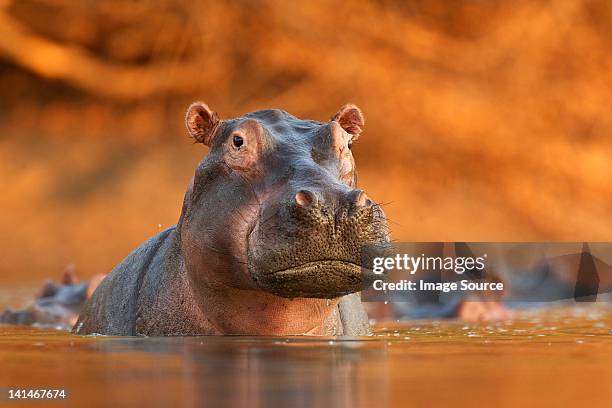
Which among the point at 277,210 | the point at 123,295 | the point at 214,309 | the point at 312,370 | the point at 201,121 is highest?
the point at 201,121

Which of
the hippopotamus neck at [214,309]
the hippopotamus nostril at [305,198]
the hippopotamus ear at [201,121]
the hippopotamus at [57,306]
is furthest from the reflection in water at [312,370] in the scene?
the hippopotamus at [57,306]

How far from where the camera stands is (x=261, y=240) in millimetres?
5078

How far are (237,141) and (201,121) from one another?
47cm

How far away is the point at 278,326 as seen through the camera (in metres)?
5.53

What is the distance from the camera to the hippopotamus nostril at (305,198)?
4.88m

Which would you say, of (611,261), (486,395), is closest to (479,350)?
(486,395)

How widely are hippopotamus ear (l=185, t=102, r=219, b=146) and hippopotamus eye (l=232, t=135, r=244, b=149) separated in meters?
0.37

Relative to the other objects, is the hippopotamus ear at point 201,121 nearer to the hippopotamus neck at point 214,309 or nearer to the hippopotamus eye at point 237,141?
the hippopotamus eye at point 237,141

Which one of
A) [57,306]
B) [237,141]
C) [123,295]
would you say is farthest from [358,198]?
[57,306]

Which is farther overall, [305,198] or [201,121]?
[201,121]

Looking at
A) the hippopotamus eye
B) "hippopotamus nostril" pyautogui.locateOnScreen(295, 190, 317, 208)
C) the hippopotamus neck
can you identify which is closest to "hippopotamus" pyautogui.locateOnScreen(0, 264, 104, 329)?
the hippopotamus neck

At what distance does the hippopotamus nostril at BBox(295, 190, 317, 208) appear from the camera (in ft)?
16.0

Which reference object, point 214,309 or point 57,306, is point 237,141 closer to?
point 214,309

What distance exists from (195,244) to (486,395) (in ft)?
8.56
